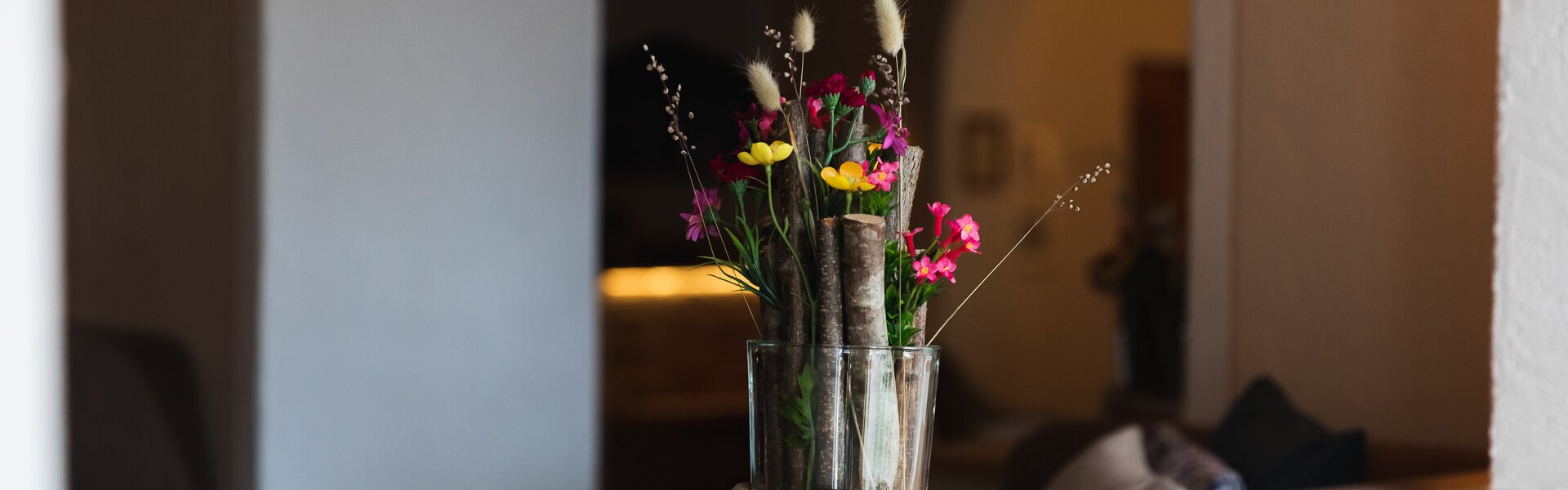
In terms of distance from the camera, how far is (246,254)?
6.31 ft

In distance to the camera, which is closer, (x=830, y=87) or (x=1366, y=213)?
(x=830, y=87)

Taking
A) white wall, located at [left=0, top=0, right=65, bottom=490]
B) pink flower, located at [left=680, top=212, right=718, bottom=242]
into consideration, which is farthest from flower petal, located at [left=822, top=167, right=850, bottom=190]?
white wall, located at [left=0, top=0, right=65, bottom=490]

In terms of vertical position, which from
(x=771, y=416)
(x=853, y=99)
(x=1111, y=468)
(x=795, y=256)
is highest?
(x=853, y=99)

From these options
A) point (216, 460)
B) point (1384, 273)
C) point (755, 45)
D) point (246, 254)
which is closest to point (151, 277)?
point (246, 254)

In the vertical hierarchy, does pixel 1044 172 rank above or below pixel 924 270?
above

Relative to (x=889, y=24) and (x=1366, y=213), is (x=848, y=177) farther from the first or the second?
(x=1366, y=213)

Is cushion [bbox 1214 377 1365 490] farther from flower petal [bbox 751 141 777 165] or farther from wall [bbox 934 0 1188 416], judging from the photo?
flower petal [bbox 751 141 777 165]

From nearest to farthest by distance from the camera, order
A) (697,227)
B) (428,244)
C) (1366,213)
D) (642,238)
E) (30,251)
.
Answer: (697,227) → (30,251) → (428,244) → (642,238) → (1366,213)

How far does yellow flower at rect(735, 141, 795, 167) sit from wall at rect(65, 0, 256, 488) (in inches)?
53.7

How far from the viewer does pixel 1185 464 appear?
2053 mm

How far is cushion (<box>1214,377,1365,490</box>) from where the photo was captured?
2.16 meters

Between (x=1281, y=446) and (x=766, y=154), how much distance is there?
1.75 metres

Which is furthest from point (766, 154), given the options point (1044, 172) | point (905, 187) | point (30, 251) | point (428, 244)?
point (1044, 172)

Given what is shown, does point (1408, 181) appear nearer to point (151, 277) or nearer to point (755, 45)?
point (755, 45)
